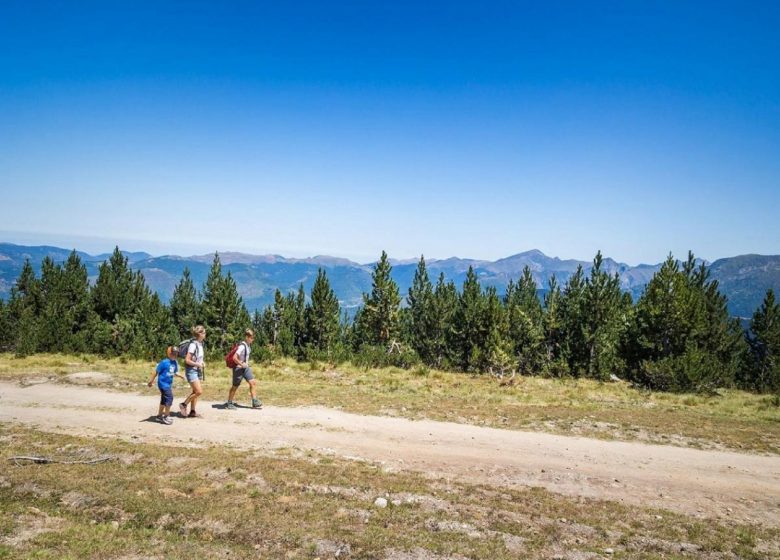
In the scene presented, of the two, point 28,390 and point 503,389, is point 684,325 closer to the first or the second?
point 503,389

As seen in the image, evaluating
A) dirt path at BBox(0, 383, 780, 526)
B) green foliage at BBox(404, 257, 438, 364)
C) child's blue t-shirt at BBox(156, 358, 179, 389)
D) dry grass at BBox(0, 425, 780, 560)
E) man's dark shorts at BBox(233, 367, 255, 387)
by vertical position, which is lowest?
green foliage at BBox(404, 257, 438, 364)

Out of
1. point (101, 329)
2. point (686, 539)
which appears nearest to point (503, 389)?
point (686, 539)

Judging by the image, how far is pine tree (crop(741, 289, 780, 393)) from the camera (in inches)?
1640

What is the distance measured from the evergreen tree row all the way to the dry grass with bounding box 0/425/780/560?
23.4 meters

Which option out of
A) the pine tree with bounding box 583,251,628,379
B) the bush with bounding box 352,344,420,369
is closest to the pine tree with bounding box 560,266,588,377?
the pine tree with bounding box 583,251,628,379

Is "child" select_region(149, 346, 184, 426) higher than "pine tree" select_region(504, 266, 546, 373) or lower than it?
higher

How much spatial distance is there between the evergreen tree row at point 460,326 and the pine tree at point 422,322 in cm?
25

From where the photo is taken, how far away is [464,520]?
292 inches

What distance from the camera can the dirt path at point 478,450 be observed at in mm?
9219

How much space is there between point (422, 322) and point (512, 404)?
37.9m

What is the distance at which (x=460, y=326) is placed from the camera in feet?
165

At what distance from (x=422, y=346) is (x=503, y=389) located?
104 ft

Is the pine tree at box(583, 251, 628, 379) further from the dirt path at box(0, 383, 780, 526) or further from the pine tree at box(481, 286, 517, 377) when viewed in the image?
the dirt path at box(0, 383, 780, 526)

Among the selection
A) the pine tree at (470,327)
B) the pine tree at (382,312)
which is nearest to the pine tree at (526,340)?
the pine tree at (470,327)
